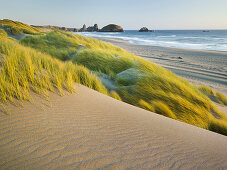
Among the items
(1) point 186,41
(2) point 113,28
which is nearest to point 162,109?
(1) point 186,41

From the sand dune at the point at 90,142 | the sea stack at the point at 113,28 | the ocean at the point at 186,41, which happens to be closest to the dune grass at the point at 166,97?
the sand dune at the point at 90,142

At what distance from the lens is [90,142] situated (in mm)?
952

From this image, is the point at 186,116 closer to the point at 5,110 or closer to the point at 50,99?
the point at 50,99

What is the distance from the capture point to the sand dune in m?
0.79

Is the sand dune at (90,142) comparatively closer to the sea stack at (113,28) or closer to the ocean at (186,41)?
the ocean at (186,41)

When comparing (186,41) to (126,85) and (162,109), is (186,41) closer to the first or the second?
(126,85)

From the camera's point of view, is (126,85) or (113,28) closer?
(126,85)

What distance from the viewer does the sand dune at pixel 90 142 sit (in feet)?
2.59

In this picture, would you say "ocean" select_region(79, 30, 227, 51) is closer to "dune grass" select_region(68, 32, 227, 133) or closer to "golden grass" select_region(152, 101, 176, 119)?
"dune grass" select_region(68, 32, 227, 133)

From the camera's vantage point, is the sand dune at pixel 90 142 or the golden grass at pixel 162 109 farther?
the golden grass at pixel 162 109

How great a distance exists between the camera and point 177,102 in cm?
247

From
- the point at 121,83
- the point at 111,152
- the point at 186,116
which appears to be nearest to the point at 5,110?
the point at 111,152

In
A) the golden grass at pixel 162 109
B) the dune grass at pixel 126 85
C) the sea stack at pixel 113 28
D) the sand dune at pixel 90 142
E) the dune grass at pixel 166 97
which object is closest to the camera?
the sand dune at pixel 90 142

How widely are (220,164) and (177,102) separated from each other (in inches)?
61.1
